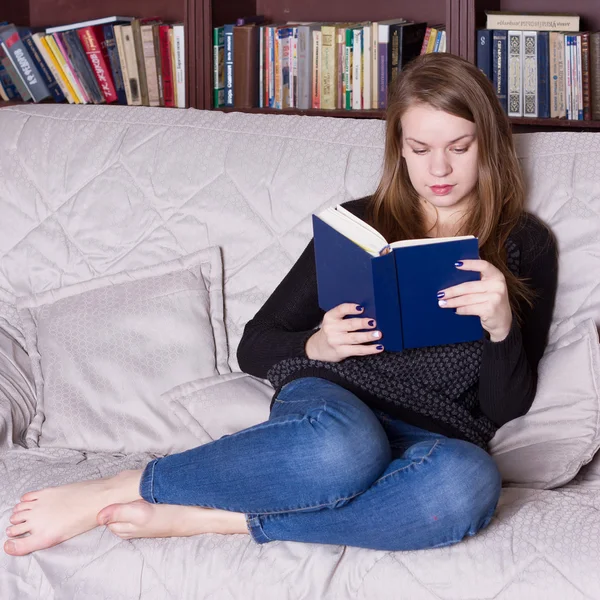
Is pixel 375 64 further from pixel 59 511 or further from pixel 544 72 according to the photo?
pixel 59 511

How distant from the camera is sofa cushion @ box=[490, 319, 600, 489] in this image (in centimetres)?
137

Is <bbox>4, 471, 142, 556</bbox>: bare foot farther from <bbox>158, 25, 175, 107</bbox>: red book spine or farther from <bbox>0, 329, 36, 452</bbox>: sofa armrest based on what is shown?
<bbox>158, 25, 175, 107</bbox>: red book spine

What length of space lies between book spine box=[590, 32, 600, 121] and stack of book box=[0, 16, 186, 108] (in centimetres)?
110

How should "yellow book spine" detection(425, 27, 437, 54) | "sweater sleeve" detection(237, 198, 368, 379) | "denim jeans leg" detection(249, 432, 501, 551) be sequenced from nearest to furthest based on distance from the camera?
"denim jeans leg" detection(249, 432, 501, 551) < "sweater sleeve" detection(237, 198, 368, 379) < "yellow book spine" detection(425, 27, 437, 54)

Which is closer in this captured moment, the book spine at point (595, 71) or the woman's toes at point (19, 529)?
the woman's toes at point (19, 529)

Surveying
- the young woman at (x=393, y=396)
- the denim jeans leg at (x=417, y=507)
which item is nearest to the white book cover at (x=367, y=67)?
the young woman at (x=393, y=396)

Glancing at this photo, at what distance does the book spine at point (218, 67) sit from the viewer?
251 cm

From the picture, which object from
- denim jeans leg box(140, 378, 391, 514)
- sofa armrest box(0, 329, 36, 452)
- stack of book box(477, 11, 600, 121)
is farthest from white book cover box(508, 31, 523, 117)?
sofa armrest box(0, 329, 36, 452)

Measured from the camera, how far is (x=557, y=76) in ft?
7.23

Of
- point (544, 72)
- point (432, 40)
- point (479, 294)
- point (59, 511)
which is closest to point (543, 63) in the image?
point (544, 72)

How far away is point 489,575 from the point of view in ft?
3.75

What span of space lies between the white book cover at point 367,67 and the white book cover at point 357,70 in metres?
0.01

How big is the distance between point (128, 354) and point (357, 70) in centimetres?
112

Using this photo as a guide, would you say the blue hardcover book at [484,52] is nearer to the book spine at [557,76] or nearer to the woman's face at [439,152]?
the book spine at [557,76]
